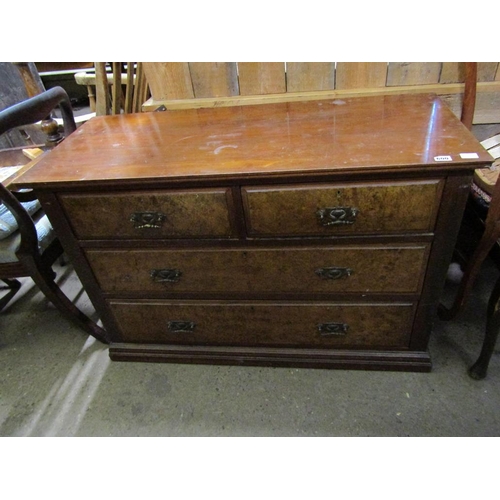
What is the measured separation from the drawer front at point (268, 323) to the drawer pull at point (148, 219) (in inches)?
13.1

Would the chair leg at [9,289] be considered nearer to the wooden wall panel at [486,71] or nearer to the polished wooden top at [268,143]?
the polished wooden top at [268,143]

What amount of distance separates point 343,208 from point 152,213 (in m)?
0.53

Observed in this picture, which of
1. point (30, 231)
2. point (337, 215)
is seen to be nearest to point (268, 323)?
point (337, 215)

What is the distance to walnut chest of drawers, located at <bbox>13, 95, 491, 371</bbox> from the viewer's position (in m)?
0.86

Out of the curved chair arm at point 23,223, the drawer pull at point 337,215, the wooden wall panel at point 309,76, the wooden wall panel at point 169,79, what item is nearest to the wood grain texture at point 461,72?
the wooden wall panel at point 309,76

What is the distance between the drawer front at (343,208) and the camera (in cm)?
85

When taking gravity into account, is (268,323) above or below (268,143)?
below

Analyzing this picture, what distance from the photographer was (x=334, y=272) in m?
1.02

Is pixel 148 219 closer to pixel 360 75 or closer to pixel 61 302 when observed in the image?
pixel 61 302

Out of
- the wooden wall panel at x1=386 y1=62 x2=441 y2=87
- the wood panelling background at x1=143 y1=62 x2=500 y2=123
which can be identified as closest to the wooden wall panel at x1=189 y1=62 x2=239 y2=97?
the wood panelling background at x1=143 y1=62 x2=500 y2=123

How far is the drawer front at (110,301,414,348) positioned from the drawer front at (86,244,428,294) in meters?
0.08

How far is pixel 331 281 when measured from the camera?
105 cm

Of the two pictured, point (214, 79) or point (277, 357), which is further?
point (214, 79)

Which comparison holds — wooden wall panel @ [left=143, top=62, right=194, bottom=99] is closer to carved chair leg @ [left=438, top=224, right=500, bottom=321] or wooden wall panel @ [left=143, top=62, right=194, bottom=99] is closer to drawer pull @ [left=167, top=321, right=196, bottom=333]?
drawer pull @ [left=167, top=321, right=196, bottom=333]
